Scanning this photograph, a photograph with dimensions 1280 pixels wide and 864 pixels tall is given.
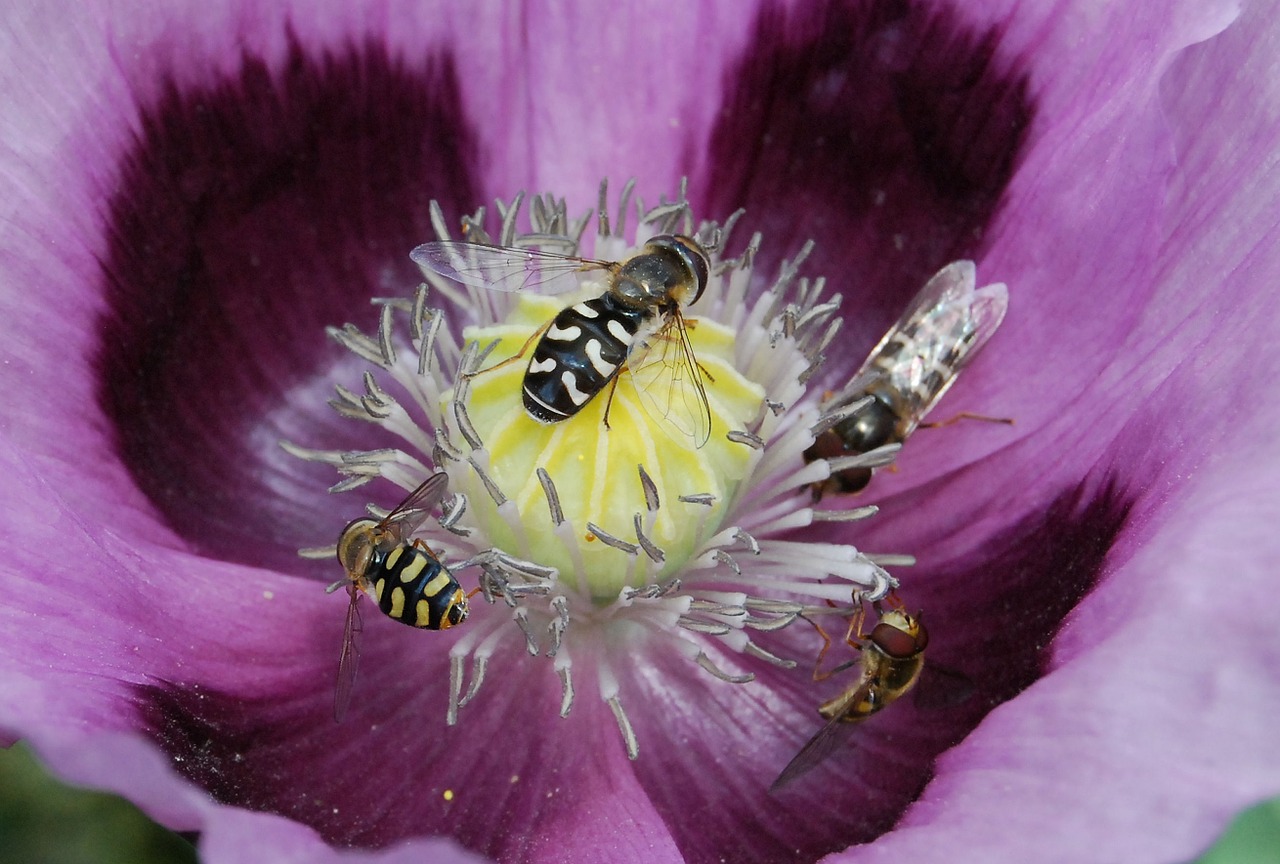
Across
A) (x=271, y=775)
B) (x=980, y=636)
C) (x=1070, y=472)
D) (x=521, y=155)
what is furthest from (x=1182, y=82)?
(x=271, y=775)

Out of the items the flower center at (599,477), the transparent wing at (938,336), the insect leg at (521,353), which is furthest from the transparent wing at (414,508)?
the transparent wing at (938,336)

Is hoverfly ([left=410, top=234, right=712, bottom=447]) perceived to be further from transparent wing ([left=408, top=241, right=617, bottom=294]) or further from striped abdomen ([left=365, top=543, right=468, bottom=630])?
striped abdomen ([left=365, top=543, right=468, bottom=630])

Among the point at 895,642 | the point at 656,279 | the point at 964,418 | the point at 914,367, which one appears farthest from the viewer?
the point at 964,418

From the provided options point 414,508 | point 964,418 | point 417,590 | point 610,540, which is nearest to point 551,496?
point 610,540

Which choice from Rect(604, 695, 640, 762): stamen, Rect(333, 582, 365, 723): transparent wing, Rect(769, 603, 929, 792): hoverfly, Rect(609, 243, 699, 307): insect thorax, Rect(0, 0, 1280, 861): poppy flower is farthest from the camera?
Rect(609, 243, 699, 307): insect thorax

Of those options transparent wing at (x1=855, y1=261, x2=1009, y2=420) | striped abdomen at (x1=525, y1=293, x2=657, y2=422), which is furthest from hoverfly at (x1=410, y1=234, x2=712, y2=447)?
transparent wing at (x1=855, y1=261, x2=1009, y2=420)

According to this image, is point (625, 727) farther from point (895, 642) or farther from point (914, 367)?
point (914, 367)

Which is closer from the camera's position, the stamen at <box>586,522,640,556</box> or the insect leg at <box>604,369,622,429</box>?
the stamen at <box>586,522,640,556</box>
